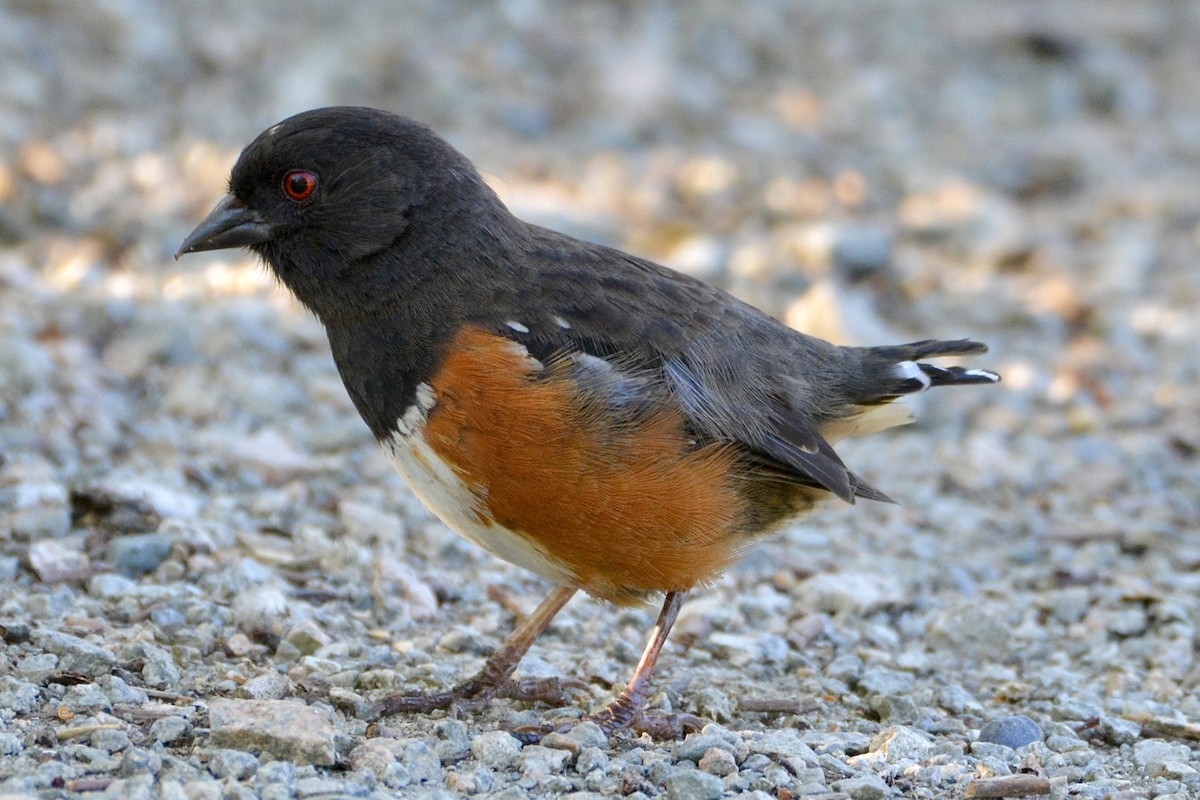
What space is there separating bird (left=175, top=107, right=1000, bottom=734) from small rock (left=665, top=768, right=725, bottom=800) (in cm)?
73

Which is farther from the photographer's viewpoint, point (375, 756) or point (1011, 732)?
point (1011, 732)

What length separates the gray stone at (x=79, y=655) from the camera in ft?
16.4

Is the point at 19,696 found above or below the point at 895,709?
below

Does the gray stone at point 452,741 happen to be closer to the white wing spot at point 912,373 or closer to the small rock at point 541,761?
the small rock at point 541,761

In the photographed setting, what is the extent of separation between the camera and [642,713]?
17.7ft

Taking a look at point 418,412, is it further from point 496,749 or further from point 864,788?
point 864,788

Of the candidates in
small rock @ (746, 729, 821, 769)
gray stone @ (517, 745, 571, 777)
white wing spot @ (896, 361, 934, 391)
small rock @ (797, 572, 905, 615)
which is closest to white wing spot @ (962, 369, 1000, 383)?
white wing spot @ (896, 361, 934, 391)

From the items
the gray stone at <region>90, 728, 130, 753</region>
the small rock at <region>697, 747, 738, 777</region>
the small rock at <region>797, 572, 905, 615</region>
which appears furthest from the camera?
the small rock at <region>797, 572, 905, 615</region>

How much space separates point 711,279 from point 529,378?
5.04 metres

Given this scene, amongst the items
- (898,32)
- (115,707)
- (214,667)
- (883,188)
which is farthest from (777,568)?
(898,32)

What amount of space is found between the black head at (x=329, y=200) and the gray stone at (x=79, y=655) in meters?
1.50

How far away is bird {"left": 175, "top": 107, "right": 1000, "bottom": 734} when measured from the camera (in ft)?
17.0

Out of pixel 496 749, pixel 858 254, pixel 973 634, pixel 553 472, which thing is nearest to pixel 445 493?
pixel 553 472

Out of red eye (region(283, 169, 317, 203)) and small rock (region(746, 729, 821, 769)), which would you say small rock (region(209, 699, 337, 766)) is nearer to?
small rock (region(746, 729, 821, 769))
